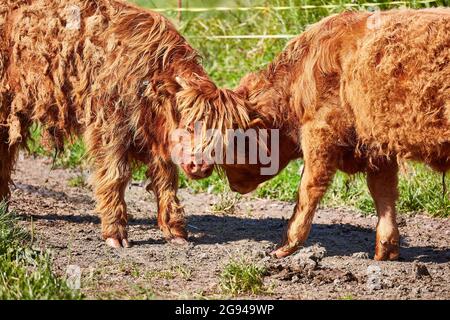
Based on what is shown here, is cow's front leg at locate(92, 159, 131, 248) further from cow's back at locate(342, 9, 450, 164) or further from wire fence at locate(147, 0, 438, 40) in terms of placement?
wire fence at locate(147, 0, 438, 40)

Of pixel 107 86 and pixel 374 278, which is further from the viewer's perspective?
pixel 107 86

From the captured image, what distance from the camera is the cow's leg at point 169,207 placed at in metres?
7.07

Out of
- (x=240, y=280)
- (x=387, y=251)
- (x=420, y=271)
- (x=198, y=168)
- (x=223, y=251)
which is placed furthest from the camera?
(x=223, y=251)

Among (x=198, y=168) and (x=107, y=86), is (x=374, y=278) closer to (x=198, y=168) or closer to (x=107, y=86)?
(x=198, y=168)

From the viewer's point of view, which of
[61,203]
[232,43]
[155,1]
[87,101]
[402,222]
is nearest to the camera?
[87,101]

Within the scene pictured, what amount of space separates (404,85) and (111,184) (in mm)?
2455

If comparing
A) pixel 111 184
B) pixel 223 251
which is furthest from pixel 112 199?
pixel 223 251

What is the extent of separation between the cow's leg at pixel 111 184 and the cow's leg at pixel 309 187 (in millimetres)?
1286

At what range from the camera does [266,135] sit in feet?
21.6

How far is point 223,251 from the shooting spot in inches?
268

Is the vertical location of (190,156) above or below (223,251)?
above
